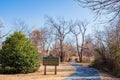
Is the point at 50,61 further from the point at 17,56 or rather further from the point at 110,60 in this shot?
the point at 110,60

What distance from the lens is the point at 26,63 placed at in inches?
995

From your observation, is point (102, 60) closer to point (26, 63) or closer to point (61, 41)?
point (26, 63)

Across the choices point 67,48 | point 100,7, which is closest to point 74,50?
point 67,48

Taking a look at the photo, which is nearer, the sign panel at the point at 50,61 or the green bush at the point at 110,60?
the sign panel at the point at 50,61

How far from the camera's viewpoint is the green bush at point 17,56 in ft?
82.3

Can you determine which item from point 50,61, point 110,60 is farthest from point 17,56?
point 110,60

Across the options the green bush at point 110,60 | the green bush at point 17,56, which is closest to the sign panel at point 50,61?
the green bush at point 17,56

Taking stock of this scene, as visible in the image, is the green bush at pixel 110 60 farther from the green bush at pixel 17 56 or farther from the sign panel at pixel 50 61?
Result: the green bush at pixel 17 56

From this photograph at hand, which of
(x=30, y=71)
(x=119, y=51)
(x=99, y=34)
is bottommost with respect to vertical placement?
(x=30, y=71)

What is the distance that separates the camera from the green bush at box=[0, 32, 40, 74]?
25078 millimetres

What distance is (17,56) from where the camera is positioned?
25.3 meters

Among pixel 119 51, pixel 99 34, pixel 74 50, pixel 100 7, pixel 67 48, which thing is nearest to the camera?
pixel 100 7

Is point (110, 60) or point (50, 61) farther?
point (110, 60)

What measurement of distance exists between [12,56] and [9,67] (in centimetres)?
105
